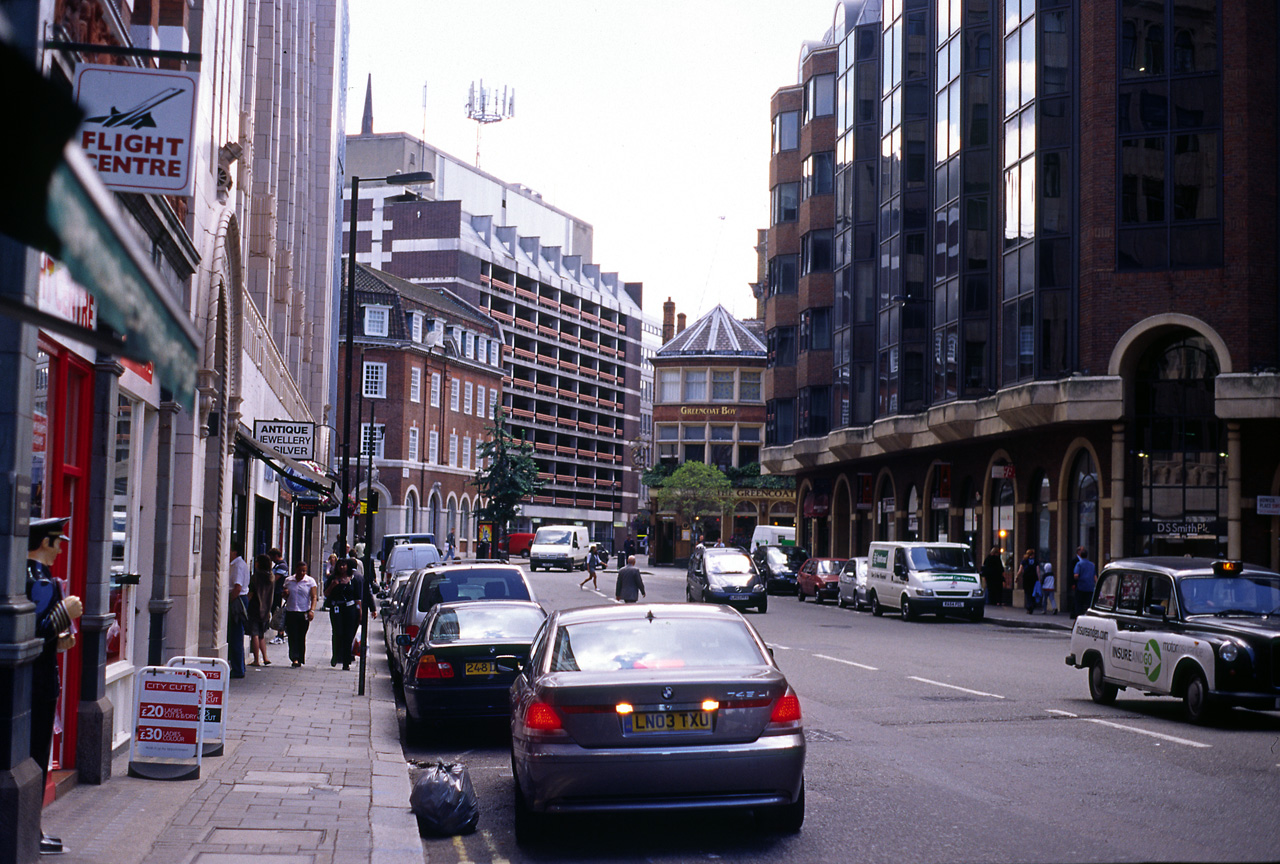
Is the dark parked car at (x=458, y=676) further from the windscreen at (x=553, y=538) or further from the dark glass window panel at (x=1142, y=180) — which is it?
the windscreen at (x=553, y=538)

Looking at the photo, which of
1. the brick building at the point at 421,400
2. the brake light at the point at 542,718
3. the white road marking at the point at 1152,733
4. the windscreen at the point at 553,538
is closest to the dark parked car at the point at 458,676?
the brake light at the point at 542,718

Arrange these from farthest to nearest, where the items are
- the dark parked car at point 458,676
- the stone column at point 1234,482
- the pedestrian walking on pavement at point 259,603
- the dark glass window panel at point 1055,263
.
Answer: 1. the dark glass window panel at point 1055,263
2. the stone column at point 1234,482
3. the pedestrian walking on pavement at point 259,603
4. the dark parked car at point 458,676

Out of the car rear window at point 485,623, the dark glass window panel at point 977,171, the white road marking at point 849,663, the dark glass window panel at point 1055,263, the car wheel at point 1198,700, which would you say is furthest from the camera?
the dark glass window panel at point 977,171

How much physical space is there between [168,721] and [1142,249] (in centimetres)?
3197

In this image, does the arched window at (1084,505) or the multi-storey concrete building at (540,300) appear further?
the multi-storey concrete building at (540,300)

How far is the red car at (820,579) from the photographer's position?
46.9 metres

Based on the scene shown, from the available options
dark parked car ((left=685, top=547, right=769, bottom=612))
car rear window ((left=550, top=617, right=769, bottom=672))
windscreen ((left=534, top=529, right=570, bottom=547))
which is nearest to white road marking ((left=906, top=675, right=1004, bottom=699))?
car rear window ((left=550, top=617, right=769, bottom=672))

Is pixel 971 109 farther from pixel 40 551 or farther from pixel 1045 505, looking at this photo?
pixel 40 551

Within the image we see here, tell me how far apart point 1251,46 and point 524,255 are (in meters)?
84.7

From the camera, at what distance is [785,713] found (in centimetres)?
862

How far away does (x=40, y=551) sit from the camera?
8008 mm

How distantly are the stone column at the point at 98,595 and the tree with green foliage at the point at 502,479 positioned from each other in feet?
278

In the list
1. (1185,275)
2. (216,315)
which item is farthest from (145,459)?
(1185,275)

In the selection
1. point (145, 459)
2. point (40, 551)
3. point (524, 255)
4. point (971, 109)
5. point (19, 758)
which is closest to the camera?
point (19, 758)
